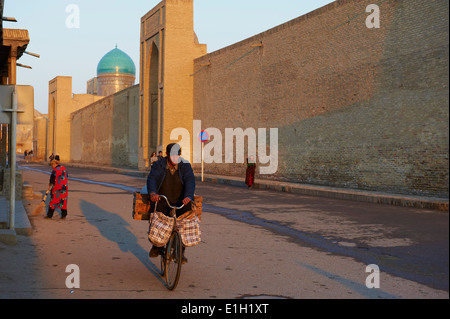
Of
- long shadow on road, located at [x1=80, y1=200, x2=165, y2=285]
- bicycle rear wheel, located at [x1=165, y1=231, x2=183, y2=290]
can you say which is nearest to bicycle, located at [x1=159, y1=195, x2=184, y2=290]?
bicycle rear wheel, located at [x1=165, y1=231, x2=183, y2=290]

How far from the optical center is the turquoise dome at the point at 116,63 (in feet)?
229

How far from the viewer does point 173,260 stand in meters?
5.51

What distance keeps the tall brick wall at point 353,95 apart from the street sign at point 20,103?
25.6 ft

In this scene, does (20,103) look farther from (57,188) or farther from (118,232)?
(57,188)

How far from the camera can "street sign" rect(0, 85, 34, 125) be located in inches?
325

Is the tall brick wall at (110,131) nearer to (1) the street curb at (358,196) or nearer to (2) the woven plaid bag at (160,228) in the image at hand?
(1) the street curb at (358,196)

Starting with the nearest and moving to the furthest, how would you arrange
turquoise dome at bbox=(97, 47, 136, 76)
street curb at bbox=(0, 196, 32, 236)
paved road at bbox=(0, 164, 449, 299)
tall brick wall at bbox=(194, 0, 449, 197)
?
paved road at bbox=(0, 164, 449, 299), street curb at bbox=(0, 196, 32, 236), tall brick wall at bbox=(194, 0, 449, 197), turquoise dome at bbox=(97, 47, 136, 76)

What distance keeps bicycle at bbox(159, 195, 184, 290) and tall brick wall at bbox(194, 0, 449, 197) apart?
7374 millimetres

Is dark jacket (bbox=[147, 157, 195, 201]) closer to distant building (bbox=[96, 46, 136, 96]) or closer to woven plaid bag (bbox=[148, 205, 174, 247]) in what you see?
woven plaid bag (bbox=[148, 205, 174, 247])

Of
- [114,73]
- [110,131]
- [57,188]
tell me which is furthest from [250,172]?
[114,73]

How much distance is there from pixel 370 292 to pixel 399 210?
849cm

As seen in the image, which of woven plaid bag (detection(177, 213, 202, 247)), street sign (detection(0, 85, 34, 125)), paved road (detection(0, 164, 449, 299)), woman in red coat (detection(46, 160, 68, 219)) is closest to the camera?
paved road (detection(0, 164, 449, 299))

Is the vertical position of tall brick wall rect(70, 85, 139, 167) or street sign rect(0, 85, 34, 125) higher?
tall brick wall rect(70, 85, 139, 167)
